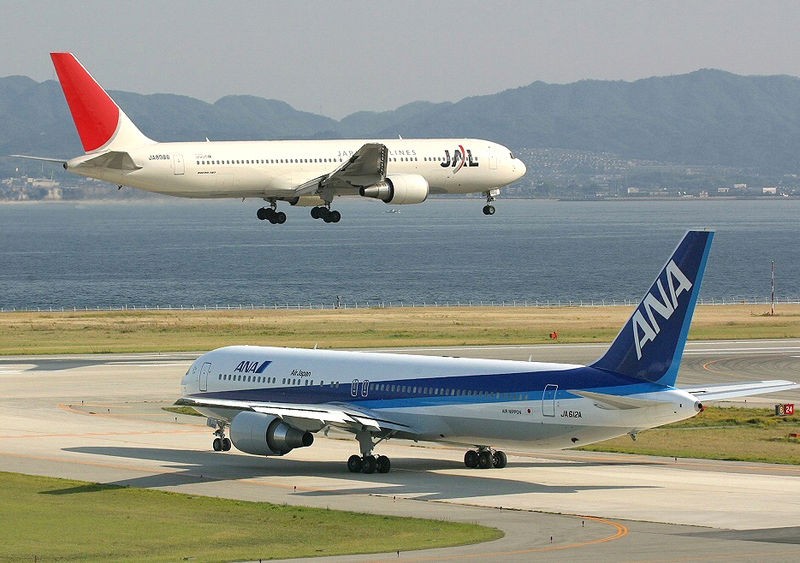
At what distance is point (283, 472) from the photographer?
50.8 meters

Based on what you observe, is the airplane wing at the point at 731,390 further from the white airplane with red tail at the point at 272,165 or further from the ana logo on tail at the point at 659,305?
the white airplane with red tail at the point at 272,165

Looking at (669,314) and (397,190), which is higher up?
(397,190)

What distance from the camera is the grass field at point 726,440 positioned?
54625 mm

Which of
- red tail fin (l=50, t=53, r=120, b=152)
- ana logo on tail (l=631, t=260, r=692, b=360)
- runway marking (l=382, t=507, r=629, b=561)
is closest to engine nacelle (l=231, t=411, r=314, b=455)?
ana logo on tail (l=631, t=260, r=692, b=360)

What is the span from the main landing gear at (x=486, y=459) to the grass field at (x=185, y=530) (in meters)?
10.8

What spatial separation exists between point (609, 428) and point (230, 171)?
4284 centimetres

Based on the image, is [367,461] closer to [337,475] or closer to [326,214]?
[337,475]

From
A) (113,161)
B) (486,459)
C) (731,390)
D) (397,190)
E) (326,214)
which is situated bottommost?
(486,459)

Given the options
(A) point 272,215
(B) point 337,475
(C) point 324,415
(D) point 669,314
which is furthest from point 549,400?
(A) point 272,215

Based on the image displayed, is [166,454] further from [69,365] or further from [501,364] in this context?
[69,365]

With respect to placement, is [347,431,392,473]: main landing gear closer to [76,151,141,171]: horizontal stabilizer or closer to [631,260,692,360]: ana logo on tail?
[631,260,692,360]: ana logo on tail

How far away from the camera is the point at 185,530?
38438 mm

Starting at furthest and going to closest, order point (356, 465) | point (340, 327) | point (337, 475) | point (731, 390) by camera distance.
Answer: point (340, 327) < point (356, 465) < point (337, 475) < point (731, 390)

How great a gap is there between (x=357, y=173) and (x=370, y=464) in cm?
Answer: 3299
